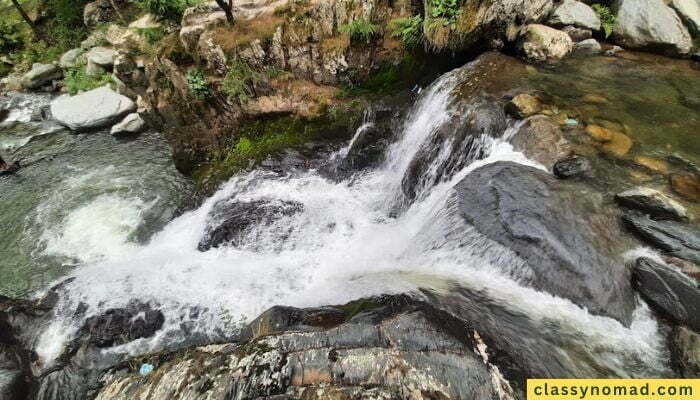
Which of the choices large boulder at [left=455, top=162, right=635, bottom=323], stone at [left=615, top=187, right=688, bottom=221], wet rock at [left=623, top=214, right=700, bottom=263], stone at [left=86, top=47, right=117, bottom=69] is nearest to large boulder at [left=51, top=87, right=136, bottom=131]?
stone at [left=86, top=47, right=117, bottom=69]

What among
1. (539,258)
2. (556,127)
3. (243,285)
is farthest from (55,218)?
(556,127)

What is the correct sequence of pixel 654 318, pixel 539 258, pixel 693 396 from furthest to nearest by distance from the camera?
1. pixel 539 258
2. pixel 654 318
3. pixel 693 396

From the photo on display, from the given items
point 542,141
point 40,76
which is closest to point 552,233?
point 542,141

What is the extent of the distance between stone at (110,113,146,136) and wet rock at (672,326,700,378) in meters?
13.0

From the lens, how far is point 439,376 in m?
2.86

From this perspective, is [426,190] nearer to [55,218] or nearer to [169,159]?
[169,159]

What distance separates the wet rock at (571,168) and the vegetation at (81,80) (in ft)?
48.8

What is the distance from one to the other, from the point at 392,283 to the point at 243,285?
278 centimetres

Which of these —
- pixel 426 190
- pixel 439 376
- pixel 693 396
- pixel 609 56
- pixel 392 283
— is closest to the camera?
pixel 439 376

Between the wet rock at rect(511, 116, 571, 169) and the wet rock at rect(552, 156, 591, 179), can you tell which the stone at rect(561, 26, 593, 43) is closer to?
the wet rock at rect(511, 116, 571, 169)

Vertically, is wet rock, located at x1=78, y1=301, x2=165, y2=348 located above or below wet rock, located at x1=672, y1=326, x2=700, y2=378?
below

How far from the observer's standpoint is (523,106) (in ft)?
20.1

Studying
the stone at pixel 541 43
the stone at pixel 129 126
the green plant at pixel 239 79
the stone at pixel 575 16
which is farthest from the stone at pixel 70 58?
the stone at pixel 575 16

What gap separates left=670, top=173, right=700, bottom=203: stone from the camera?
4.85 meters
